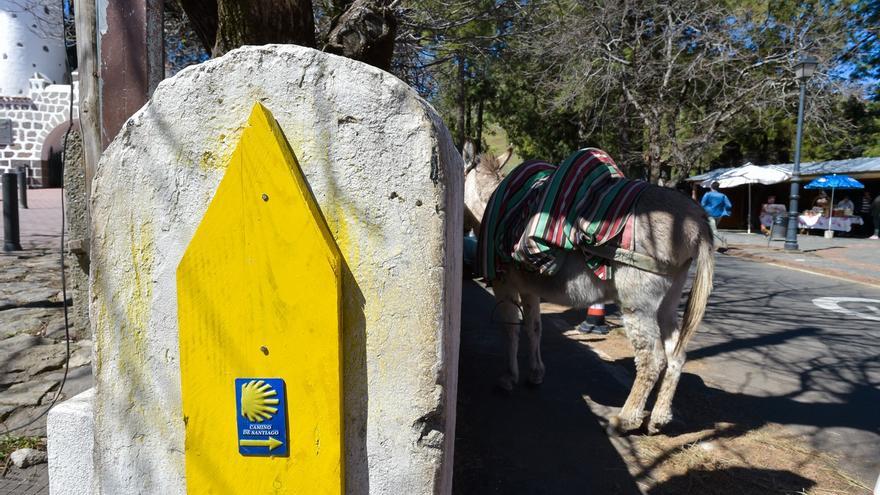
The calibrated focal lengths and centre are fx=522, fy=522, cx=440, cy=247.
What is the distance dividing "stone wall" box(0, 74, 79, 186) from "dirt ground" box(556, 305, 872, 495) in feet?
78.5

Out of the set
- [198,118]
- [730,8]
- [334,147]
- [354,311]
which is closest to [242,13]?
[198,118]

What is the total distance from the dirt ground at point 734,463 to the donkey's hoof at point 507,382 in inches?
38.3

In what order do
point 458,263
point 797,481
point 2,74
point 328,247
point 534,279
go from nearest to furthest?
1. point 328,247
2. point 458,263
3. point 797,481
4. point 534,279
5. point 2,74

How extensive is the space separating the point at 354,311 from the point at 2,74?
2600cm

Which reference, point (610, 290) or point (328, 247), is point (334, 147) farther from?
point (610, 290)

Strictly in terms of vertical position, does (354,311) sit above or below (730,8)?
below

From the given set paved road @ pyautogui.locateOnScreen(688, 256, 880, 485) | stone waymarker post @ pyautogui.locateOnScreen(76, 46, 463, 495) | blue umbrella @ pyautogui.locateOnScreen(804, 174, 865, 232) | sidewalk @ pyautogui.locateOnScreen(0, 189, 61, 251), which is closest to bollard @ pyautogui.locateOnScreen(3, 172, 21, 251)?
sidewalk @ pyautogui.locateOnScreen(0, 189, 61, 251)

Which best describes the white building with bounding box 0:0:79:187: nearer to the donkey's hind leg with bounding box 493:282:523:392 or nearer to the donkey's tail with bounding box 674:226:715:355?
the donkey's hind leg with bounding box 493:282:523:392

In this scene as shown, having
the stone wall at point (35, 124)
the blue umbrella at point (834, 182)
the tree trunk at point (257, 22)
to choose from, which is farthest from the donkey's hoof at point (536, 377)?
the stone wall at point (35, 124)

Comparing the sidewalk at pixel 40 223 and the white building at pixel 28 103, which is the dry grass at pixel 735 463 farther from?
the white building at pixel 28 103

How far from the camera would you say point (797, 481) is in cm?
308

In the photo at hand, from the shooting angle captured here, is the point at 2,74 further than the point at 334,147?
Yes

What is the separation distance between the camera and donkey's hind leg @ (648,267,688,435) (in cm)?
361

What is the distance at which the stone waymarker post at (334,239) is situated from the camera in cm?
143
